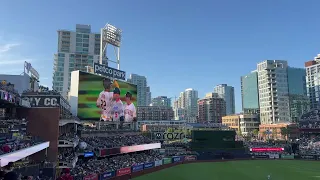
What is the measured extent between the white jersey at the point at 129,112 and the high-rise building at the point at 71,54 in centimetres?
6965

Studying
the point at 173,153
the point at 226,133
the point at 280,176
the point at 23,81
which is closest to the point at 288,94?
the point at 226,133

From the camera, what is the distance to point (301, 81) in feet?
551

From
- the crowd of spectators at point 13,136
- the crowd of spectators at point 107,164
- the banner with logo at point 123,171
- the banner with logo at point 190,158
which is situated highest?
the crowd of spectators at point 13,136

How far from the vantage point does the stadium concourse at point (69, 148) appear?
1100 inches

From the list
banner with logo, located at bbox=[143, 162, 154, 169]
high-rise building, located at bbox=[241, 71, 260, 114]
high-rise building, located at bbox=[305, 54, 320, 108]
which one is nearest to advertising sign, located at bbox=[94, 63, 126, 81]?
banner with logo, located at bbox=[143, 162, 154, 169]

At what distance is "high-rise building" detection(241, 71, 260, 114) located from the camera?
174 meters

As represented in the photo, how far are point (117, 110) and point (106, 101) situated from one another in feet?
12.4

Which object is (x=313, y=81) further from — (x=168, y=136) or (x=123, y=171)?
(x=123, y=171)

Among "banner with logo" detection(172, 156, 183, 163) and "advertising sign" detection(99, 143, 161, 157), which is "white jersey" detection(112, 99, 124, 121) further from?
"banner with logo" detection(172, 156, 183, 163)

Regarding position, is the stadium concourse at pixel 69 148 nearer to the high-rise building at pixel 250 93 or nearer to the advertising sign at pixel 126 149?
the advertising sign at pixel 126 149

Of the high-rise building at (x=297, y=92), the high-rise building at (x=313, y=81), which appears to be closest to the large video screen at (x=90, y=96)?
the high-rise building at (x=297, y=92)

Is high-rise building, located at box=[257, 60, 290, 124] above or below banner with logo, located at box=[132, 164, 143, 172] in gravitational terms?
above

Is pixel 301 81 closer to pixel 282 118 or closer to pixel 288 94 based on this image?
pixel 288 94

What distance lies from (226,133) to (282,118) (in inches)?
3452
